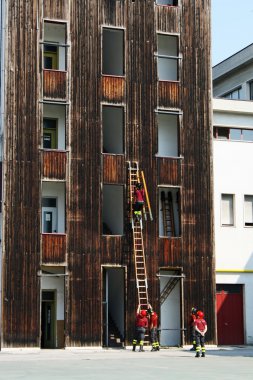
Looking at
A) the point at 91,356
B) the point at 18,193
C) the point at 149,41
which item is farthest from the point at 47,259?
the point at 149,41

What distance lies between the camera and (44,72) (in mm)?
47969

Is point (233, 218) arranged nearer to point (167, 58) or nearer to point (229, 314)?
point (229, 314)

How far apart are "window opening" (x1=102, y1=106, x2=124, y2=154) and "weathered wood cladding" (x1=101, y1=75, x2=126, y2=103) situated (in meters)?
0.52

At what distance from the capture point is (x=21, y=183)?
4672cm

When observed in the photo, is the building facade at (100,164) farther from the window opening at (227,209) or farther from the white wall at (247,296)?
the white wall at (247,296)

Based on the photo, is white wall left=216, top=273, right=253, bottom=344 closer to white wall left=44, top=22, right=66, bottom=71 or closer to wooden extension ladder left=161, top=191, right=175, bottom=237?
wooden extension ladder left=161, top=191, right=175, bottom=237

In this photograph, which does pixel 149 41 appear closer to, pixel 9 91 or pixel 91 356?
pixel 9 91

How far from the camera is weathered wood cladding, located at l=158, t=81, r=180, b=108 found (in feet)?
165

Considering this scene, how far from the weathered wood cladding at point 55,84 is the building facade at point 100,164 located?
0.17 feet

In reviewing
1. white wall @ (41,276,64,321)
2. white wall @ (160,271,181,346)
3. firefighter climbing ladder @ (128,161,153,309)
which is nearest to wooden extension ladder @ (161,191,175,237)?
firefighter climbing ladder @ (128,161,153,309)

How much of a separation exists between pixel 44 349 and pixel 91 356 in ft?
18.1

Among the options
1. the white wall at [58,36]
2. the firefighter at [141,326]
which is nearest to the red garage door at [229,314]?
the firefighter at [141,326]

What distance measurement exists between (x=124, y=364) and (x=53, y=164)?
48.7 ft

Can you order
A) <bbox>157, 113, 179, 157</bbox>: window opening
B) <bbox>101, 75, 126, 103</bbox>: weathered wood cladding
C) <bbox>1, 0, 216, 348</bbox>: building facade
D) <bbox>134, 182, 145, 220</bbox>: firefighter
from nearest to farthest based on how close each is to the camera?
<bbox>1, 0, 216, 348</bbox>: building facade → <bbox>134, 182, 145, 220</bbox>: firefighter → <bbox>101, 75, 126, 103</bbox>: weathered wood cladding → <bbox>157, 113, 179, 157</bbox>: window opening
